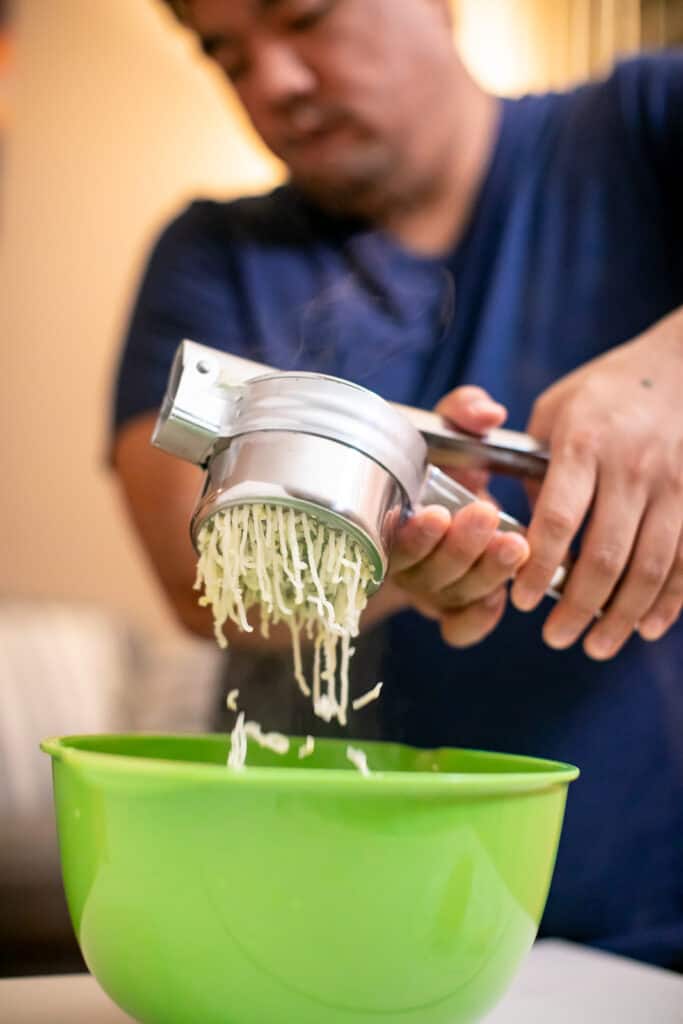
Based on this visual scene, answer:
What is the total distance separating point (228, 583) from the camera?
1.60ft

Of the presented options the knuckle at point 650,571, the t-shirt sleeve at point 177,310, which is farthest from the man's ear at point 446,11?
the knuckle at point 650,571

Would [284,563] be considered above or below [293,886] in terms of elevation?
above

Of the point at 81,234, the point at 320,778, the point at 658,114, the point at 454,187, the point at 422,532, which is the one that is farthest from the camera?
the point at 81,234

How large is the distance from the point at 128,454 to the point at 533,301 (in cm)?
38

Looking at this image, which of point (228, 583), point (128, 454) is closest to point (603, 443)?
point (228, 583)

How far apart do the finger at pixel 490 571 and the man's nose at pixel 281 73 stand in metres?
0.49

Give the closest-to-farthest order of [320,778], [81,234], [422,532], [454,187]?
[320,778] → [422,532] → [454,187] → [81,234]

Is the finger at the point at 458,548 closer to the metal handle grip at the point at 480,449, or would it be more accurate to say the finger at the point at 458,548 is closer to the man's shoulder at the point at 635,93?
the metal handle grip at the point at 480,449

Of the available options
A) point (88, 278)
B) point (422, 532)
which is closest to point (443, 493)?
point (422, 532)

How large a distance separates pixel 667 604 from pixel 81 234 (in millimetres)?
1620

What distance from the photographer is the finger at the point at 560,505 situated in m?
0.54

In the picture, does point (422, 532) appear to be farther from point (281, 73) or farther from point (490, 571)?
point (281, 73)

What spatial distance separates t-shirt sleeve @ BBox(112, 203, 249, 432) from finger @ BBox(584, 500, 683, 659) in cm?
45

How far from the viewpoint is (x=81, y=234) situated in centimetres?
193
